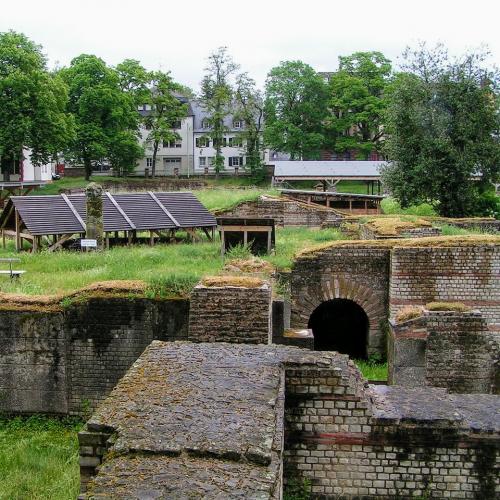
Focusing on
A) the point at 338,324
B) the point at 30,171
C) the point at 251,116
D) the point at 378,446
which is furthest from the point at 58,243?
the point at 251,116

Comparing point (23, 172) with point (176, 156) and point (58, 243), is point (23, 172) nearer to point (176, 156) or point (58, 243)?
point (176, 156)

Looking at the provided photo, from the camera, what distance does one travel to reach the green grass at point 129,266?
10.9m

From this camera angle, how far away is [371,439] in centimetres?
617

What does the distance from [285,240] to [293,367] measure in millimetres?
13485

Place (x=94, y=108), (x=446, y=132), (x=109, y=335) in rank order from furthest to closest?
(x=94, y=108) → (x=446, y=132) → (x=109, y=335)

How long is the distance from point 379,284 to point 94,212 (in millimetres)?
8235

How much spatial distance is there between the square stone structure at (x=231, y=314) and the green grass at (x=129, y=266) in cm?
181

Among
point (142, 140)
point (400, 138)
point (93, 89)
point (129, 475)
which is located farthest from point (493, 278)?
point (142, 140)

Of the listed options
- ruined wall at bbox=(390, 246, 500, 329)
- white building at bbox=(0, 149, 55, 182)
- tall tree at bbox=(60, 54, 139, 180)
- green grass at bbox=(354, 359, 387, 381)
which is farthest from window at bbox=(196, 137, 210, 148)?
ruined wall at bbox=(390, 246, 500, 329)

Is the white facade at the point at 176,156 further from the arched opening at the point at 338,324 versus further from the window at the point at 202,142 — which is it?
the arched opening at the point at 338,324

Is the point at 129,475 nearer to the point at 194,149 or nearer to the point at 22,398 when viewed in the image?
the point at 22,398

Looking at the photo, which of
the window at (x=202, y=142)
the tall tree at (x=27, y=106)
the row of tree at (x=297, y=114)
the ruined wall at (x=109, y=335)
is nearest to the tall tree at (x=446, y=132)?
the row of tree at (x=297, y=114)

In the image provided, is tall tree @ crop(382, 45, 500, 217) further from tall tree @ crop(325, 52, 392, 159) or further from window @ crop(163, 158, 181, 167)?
window @ crop(163, 158, 181, 167)

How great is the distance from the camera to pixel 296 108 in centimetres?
5134
